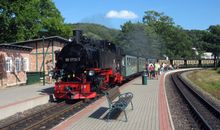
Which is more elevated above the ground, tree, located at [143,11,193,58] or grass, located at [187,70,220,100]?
tree, located at [143,11,193,58]

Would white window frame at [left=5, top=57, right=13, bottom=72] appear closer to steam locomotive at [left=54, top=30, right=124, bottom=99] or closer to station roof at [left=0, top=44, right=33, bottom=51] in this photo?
station roof at [left=0, top=44, right=33, bottom=51]

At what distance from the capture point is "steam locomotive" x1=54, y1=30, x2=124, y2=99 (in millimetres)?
19631

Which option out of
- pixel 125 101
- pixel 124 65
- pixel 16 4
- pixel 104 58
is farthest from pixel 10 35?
pixel 125 101

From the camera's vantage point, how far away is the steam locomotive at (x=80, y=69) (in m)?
19.6

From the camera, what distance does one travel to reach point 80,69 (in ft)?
66.1

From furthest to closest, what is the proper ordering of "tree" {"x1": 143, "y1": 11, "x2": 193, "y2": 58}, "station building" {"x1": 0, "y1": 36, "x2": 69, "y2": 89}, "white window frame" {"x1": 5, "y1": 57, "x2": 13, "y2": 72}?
"tree" {"x1": 143, "y1": 11, "x2": 193, "y2": 58} < "white window frame" {"x1": 5, "y1": 57, "x2": 13, "y2": 72} < "station building" {"x1": 0, "y1": 36, "x2": 69, "y2": 89}

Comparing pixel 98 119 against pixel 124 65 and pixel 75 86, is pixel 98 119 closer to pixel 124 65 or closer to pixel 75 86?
pixel 75 86

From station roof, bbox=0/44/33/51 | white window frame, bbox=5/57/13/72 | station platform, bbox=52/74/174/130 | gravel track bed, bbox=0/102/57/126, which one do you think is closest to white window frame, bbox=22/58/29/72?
station roof, bbox=0/44/33/51

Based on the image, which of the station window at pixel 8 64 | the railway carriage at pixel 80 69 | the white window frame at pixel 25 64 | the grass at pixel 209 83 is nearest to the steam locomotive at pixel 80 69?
the railway carriage at pixel 80 69

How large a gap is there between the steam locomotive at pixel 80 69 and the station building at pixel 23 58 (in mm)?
10442

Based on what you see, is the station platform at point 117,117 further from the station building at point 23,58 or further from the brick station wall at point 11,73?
the station building at point 23,58

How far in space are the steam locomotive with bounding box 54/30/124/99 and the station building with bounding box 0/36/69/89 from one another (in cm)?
1044

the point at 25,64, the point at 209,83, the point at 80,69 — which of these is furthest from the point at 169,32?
the point at 80,69

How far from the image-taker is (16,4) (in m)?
30.5
